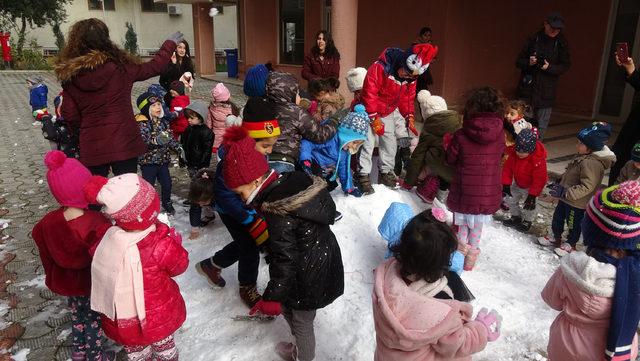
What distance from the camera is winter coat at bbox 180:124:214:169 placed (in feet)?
15.5

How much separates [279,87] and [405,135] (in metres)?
2.12

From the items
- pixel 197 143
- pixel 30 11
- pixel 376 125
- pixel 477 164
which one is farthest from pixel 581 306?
pixel 30 11

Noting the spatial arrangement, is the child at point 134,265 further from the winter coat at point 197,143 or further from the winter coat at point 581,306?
the winter coat at point 197,143

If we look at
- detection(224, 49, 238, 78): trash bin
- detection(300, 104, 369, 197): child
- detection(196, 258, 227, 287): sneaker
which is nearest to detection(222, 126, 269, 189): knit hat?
detection(196, 258, 227, 287): sneaker

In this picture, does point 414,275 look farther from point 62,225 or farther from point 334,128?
point 334,128

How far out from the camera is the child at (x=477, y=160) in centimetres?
348

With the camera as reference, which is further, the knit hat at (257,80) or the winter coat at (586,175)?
the winter coat at (586,175)

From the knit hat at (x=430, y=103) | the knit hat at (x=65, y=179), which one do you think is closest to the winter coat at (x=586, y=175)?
the knit hat at (x=430, y=103)

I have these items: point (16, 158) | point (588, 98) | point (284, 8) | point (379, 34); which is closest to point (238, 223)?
point (16, 158)

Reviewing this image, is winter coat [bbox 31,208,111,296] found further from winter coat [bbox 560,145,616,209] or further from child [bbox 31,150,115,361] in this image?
winter coat [bbox 560,145,616,209]

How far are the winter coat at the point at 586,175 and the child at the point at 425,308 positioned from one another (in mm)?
2437

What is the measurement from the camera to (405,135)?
5.15m

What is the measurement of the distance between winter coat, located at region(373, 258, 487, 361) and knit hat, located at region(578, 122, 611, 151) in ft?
8.79

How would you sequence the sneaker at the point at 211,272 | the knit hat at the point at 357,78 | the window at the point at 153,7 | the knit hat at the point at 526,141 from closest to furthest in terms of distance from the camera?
the sneaker at the point at 211,272
the knit hat at the point at 526,141
the knit hat at the point at 357,78
the window at the point at 153,7
